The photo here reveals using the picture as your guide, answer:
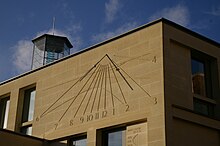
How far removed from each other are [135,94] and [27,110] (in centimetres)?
869

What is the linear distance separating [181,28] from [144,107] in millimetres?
4503

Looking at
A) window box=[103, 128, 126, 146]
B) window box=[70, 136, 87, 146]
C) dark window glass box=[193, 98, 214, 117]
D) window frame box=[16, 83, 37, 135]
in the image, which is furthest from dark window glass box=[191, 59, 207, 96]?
window frame box=[16, 83, 37, 135]

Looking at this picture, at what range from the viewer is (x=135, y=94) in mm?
21781

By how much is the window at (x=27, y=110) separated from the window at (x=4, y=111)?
4.94 feet

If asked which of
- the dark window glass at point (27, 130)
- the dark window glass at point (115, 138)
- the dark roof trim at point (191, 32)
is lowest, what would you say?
the dark window glass at point (115, 138)

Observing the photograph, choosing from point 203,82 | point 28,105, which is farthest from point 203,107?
point 28,105

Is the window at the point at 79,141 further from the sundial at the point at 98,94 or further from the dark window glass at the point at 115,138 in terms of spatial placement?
the dark window glass at the point at 115,138

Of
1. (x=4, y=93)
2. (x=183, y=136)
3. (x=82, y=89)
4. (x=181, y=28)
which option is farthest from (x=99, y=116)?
(x=4, y=93)

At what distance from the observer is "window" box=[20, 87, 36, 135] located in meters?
27.1

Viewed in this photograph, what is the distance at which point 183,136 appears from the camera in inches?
819

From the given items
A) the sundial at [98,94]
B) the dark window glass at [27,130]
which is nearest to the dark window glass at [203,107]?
the sundial at [98,94]

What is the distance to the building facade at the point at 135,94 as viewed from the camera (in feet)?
68.7

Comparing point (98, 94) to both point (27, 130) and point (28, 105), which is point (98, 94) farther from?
point (28, 105)

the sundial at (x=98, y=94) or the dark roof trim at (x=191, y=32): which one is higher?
the dark roof trim at (x=191, y=32)
